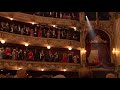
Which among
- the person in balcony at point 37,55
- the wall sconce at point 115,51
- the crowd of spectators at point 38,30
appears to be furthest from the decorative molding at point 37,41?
the wall sconce at point 115,51

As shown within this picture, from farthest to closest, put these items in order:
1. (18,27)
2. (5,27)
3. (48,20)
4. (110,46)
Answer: (110,46), (48,20), (18,27), (5,27)

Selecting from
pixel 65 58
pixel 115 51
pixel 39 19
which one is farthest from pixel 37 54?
pixel 115 51

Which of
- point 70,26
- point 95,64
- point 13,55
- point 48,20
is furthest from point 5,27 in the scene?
point 95,64

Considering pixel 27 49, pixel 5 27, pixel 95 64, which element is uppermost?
pixel 5 27

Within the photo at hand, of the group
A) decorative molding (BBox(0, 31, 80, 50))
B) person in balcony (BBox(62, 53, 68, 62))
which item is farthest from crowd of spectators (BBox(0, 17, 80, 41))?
person in balcony (BBox(62, 53, 68, 62))

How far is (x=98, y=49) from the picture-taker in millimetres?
21484

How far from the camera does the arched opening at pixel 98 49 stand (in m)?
21.2

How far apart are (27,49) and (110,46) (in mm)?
8030

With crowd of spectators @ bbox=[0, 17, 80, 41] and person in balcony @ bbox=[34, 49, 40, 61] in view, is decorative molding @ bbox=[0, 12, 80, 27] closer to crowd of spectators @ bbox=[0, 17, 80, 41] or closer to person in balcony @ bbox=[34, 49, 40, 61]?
crowd of spectators @ bbox=[0, 17, 80, 41]

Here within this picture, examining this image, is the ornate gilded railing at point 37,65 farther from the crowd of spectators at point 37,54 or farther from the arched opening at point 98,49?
the arched opening at point 98,49

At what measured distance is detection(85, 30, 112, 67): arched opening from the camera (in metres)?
21.2

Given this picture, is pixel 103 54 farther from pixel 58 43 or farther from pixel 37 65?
pixel 37 65

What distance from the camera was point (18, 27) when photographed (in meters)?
17.7
